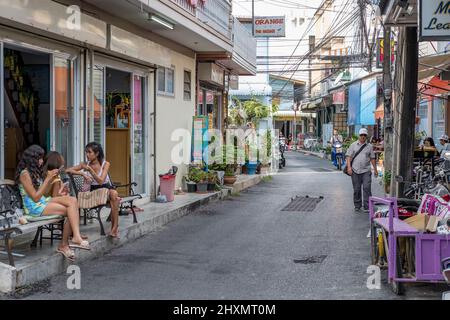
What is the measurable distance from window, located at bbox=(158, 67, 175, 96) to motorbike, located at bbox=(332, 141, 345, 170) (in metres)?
15.3

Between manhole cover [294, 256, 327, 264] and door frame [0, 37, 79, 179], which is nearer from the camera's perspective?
door frame [0, 37, 79, 179]

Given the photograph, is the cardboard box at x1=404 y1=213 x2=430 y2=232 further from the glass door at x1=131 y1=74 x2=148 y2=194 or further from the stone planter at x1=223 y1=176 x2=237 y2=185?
the stone planter at x1=223 y1=176 x2=237 y2=185

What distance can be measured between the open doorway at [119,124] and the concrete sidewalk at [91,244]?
36.2 inches

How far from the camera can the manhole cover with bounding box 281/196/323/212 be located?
13664 millimetres

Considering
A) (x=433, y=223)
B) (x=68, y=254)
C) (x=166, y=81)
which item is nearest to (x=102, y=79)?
(x=166, y=81)

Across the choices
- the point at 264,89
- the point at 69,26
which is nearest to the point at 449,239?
the point at 69,26

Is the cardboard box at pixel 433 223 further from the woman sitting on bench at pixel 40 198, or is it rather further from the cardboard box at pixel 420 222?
the woman sitting on bench at pixel 40 198

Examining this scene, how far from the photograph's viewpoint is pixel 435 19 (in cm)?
683

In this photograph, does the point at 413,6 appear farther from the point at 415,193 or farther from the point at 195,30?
the point at 195,30

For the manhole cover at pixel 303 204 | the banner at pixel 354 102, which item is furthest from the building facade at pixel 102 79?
the banner at pixel 354 102

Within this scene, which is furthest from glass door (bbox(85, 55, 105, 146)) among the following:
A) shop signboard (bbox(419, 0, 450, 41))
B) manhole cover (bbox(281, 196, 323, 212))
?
shop signboard (bbox(419, 0, 450, 41))

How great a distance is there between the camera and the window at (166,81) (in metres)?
13.8

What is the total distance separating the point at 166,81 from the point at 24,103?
14.3ft

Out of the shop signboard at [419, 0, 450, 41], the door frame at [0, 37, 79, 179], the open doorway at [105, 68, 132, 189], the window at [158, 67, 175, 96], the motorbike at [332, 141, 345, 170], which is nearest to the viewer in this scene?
the shop signboard at [419, 0, 450, 41]
